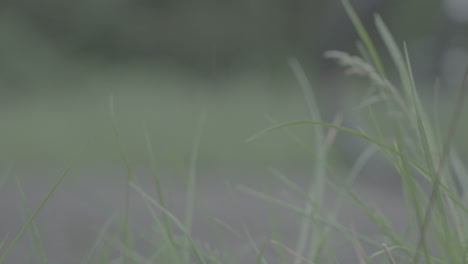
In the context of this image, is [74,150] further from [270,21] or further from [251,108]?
[270,21]

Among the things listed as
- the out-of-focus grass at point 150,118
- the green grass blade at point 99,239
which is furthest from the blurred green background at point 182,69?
the green grass blade at point 99,239

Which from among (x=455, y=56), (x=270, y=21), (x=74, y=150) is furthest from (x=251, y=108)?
(x=270, y=21)

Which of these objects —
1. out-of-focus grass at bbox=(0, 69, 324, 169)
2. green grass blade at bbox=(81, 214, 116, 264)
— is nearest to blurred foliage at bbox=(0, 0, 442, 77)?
out-of-focus grass at bbox=(0, 69, 324, 169)

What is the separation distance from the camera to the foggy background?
125 centimetres

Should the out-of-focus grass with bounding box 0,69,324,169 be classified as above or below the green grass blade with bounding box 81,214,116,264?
below

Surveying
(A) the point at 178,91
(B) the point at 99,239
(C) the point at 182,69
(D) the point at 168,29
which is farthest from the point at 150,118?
(B) the point at 99,239

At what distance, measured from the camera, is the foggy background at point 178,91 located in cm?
125

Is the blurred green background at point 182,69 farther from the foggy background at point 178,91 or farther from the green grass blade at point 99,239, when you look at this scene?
the green grass blade at point 99,239

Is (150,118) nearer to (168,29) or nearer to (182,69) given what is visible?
(182,69)

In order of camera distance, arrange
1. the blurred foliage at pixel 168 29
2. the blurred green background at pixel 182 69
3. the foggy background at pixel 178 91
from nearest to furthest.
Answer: the foggy background at pixel 178 91
the blurred green background at pixel 182 69
the blurred foliage at pixel 168 29

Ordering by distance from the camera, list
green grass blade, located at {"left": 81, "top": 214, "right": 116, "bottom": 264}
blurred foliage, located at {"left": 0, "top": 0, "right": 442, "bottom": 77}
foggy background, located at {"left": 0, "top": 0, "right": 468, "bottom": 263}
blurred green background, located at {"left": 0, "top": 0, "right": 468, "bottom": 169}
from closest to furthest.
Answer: green grass blade, located at {"left": 81, "top": 214, "right": 116, "bottom": 264} → foggy background, located at {"left": 0, "top": 0, "right": 468, "bottom": 263} → blurred green background, located at {"left": 0, "top": 0, "right": 468, "bottom": 169} → blurred foliage, located at {"left": 0, "top": 0, "right": 442, "bottom": 77}

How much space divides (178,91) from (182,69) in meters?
0.63

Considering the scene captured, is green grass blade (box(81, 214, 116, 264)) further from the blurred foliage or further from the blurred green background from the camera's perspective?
the blurred foliage

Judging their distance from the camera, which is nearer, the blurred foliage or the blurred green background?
the blurred green background
